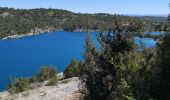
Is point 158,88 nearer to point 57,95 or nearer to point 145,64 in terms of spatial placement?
point 145,64

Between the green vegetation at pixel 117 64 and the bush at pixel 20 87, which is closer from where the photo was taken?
the green vegetation at pixel 117 64

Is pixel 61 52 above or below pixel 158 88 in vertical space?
below

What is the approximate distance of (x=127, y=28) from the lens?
88.8 ft

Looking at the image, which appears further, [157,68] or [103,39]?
[103,39]

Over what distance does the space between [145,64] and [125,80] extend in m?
1.65

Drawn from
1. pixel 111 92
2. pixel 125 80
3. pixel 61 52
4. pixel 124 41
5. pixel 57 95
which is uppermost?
pixel 124 41

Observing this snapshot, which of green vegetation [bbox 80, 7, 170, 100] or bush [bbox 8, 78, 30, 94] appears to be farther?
bush [bbox 8, 78, 30, 94]

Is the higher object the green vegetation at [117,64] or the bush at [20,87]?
the green vegetation at [117,64]

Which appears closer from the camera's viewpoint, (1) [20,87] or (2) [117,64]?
(2) [117,64]

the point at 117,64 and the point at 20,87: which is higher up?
the point at 117,64

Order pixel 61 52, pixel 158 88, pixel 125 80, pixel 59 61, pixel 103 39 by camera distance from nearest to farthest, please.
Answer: pixel 158 88 < pixel 125 80 < pixel 103 39 < pixel 59 61 < pixel 61 52

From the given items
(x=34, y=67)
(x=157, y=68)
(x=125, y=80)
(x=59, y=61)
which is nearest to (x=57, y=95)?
(x=125, y=80)

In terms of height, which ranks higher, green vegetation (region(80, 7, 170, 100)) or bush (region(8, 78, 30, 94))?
green vegetation (region(80, 7, 170, 100))

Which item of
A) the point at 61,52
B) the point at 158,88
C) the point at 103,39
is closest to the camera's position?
the point at 158,88
